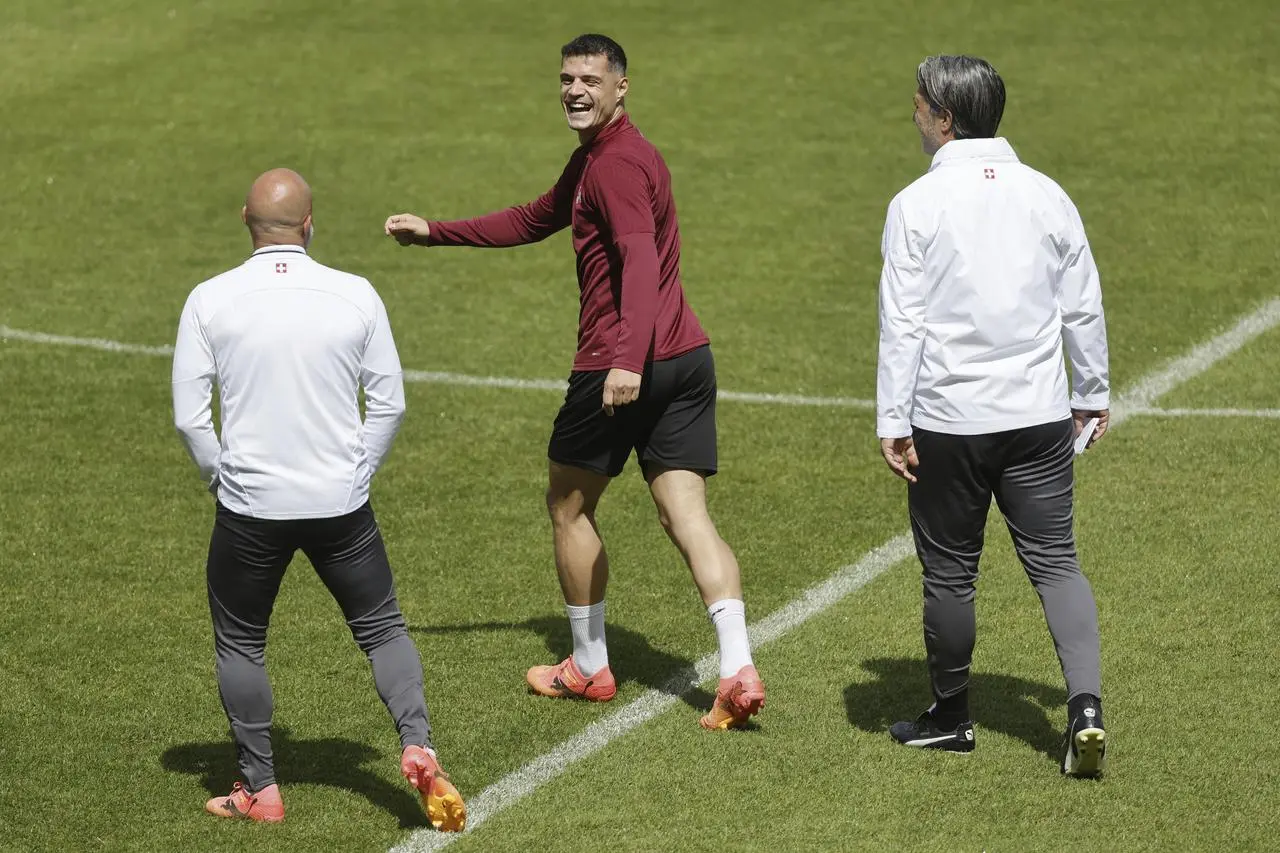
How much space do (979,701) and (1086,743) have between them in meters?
0.92

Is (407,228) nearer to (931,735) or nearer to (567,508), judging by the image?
(567,508)

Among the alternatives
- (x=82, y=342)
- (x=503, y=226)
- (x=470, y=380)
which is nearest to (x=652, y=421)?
(x=503, y=226)

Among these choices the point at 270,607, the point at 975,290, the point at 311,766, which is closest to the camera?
the point at 270,607

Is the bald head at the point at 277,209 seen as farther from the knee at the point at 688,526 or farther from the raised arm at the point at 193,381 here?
the knee at the point at 688,526

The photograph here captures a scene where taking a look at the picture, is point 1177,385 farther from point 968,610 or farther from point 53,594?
point 53,594

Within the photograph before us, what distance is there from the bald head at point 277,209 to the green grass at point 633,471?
176 centimetres

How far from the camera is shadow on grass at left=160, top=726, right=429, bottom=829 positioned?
5.80 m

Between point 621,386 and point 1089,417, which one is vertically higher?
point 621,386

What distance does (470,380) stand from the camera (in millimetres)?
10805

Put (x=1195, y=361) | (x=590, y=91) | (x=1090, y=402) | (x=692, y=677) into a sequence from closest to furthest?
(x=1090, y=402) < (x=590, y=91) < (x=692, y=677) < (x=1195, y=361)

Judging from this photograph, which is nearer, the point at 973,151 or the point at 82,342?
the point at 973,151

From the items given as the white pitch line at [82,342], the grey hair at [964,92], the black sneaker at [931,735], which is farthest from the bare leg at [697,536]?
the white pitch line at [82,342]

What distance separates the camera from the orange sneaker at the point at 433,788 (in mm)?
5324

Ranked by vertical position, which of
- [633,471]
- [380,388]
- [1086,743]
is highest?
[380,388]
